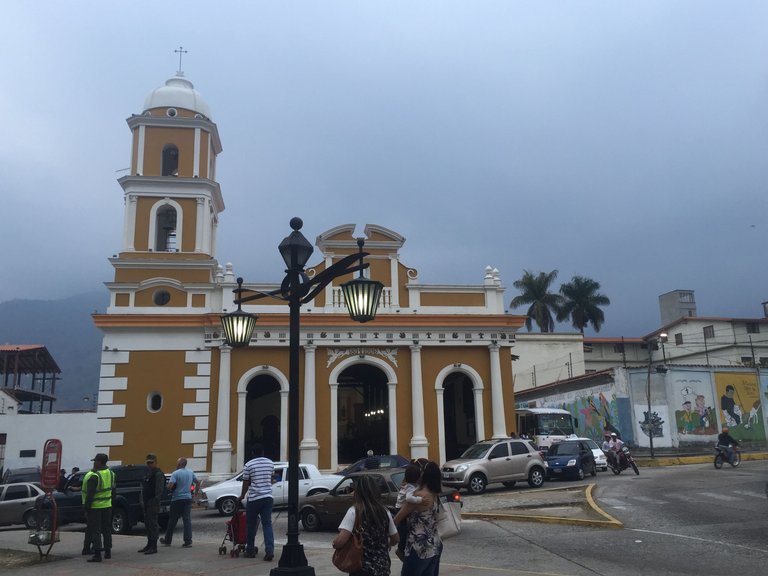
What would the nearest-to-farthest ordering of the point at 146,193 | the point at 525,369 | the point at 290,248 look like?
the point at 290,248 < the point at 146,193 < the point at 525,369

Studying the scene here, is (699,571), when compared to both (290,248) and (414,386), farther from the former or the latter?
(414,386)

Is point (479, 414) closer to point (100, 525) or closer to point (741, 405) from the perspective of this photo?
point (100, 525)

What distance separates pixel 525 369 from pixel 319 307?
93.6 ft

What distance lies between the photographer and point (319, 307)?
1046 inches

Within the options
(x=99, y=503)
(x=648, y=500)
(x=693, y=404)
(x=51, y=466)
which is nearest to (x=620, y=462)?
(x=648, y=500)

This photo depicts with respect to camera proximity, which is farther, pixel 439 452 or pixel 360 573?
pixel 439 452

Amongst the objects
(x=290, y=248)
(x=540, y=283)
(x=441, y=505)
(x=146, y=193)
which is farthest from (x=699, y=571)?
(x=540, y=283)

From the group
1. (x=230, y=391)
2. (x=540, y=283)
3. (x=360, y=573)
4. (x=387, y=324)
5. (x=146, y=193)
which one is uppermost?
(x=540, y=283)

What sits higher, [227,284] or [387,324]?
[227,284]

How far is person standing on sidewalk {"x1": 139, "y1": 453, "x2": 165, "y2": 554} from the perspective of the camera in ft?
37.9

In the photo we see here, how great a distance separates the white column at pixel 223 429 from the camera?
965 inches

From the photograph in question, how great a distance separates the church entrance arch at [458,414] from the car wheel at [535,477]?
796cm

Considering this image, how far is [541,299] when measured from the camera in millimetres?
64375

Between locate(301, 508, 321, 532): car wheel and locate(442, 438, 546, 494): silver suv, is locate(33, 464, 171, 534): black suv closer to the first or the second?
locate(301, 508, 321, 532): car wheel
